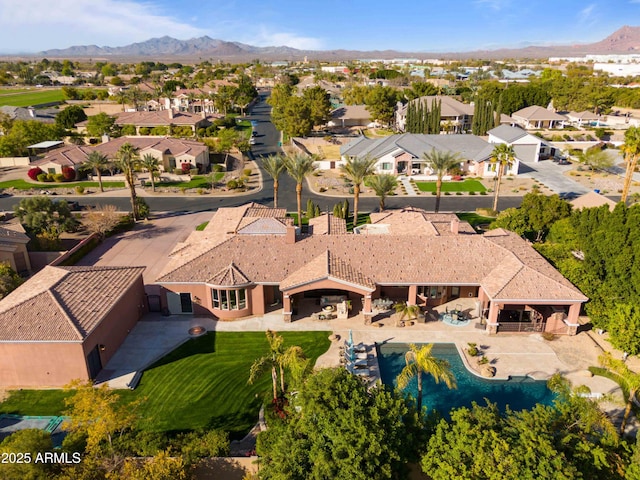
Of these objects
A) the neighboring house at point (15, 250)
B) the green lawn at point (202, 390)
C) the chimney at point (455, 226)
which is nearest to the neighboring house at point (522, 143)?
the chimney at point (455, 226)

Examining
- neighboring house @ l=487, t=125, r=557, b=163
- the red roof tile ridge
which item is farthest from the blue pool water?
neighboring house @ l=487, t=125, r=557, b=163

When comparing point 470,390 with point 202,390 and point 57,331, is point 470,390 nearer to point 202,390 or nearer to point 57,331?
point 202,390

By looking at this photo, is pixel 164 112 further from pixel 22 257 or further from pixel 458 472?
pixel 458 472

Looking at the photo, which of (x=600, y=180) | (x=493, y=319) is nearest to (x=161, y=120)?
(x=600, y=180)

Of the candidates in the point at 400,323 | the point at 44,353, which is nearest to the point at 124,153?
the point at 44,353

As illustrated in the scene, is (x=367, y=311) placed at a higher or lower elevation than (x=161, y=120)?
lower

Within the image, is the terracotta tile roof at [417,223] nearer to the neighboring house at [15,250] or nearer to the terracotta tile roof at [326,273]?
the terracotta tile roof at [326,273]
